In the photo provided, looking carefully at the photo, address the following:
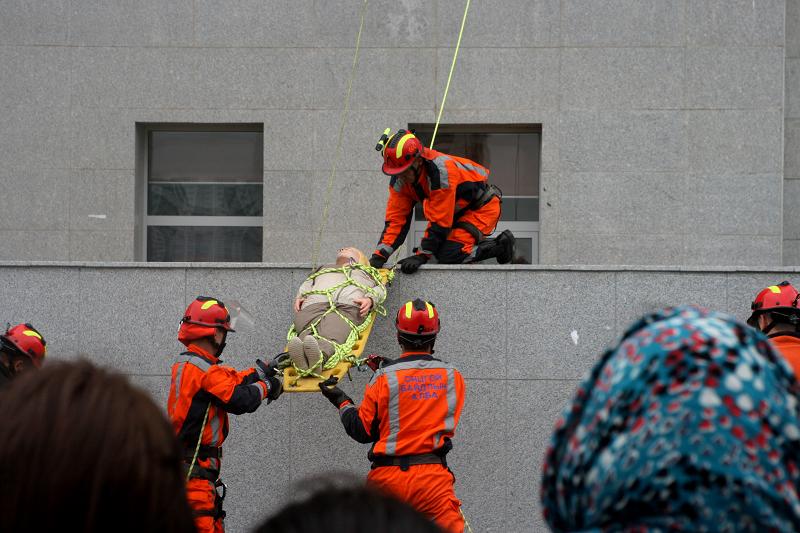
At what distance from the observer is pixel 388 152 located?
7203 mm

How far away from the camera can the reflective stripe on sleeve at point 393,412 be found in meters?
5.66

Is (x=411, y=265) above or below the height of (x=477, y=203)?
below

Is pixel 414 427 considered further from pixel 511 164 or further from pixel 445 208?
pixel 511 164

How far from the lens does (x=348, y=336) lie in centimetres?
648

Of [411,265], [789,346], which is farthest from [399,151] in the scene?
[789,346]

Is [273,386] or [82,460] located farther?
[273,386]

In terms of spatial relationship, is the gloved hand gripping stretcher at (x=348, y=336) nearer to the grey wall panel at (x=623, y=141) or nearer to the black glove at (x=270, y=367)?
the black glove at (x=270, y=367)

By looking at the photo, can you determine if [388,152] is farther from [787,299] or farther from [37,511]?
[37,511]

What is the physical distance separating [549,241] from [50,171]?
5448mm

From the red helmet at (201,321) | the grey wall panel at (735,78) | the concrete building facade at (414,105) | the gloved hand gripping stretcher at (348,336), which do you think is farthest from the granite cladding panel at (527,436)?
the grey wall panel at (735,78)

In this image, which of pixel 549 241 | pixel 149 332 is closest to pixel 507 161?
pixel 549 241

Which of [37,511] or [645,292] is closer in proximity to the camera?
[37,511]

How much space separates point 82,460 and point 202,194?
32.0 ft

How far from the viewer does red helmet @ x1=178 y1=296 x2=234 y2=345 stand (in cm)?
571
